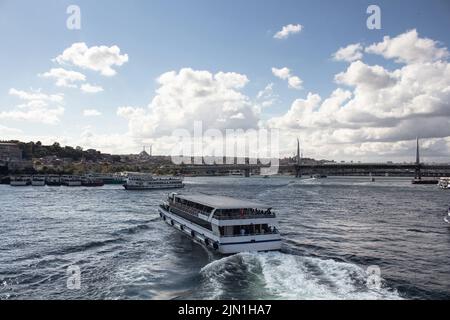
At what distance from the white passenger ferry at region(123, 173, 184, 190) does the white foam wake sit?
102m

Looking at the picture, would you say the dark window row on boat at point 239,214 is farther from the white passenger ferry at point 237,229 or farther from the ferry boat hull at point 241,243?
the ferry boat hull at point 241,243

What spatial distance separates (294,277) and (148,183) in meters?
111

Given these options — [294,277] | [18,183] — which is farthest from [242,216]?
[18,183]

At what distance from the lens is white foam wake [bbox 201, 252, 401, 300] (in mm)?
23500

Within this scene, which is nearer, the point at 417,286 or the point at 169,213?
the point at 417,286

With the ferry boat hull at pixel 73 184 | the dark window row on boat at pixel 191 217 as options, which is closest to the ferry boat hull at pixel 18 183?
the ferry boat hull at pixel 73 184

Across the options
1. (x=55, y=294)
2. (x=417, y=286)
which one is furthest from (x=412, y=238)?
(x=55, y=294)

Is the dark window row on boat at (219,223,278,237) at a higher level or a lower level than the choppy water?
higher

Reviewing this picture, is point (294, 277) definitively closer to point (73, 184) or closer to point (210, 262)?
point (210, 262)

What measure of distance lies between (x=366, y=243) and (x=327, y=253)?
8148 mm

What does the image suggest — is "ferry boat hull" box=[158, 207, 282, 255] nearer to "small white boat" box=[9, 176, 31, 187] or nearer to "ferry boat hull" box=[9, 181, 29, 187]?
"ferry boat hull" box=[9, 181, 29, 187]

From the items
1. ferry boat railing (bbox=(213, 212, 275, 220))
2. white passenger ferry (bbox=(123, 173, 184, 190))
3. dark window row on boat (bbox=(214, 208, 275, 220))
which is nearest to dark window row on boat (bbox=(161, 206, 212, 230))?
dark window row on boat (bbox=(214, 208, 275, 220))

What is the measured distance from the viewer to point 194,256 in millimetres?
34500
